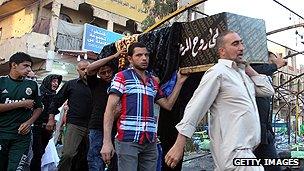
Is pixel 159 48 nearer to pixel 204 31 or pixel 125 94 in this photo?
pixel 204 31

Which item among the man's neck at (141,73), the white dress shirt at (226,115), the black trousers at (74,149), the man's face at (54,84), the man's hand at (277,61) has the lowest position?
the black trousers at (74,149)

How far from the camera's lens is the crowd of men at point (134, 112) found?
8.17 feet

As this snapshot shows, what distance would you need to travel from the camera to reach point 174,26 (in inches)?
159

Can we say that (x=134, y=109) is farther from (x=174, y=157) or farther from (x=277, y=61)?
(x=277, y=61)

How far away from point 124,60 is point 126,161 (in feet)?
5.21

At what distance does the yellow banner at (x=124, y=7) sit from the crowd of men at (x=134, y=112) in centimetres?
1330

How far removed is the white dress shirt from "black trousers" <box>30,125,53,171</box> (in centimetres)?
372

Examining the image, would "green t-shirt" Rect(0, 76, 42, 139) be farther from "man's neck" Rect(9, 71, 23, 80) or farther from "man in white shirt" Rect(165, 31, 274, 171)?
"man in white shirt" Rect(165, 31, 274, 171)

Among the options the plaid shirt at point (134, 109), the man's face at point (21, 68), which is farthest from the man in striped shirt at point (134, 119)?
the man's face at point (21, 68)

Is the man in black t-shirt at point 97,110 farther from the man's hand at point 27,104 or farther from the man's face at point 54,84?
the man's face at point 54,84

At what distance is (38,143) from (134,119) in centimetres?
284

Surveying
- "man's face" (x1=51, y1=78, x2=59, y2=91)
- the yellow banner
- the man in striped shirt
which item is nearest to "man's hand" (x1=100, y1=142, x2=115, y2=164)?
the man in striped shirt

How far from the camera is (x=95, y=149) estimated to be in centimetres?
454

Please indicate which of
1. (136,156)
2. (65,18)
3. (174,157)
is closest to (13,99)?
(136,156)
